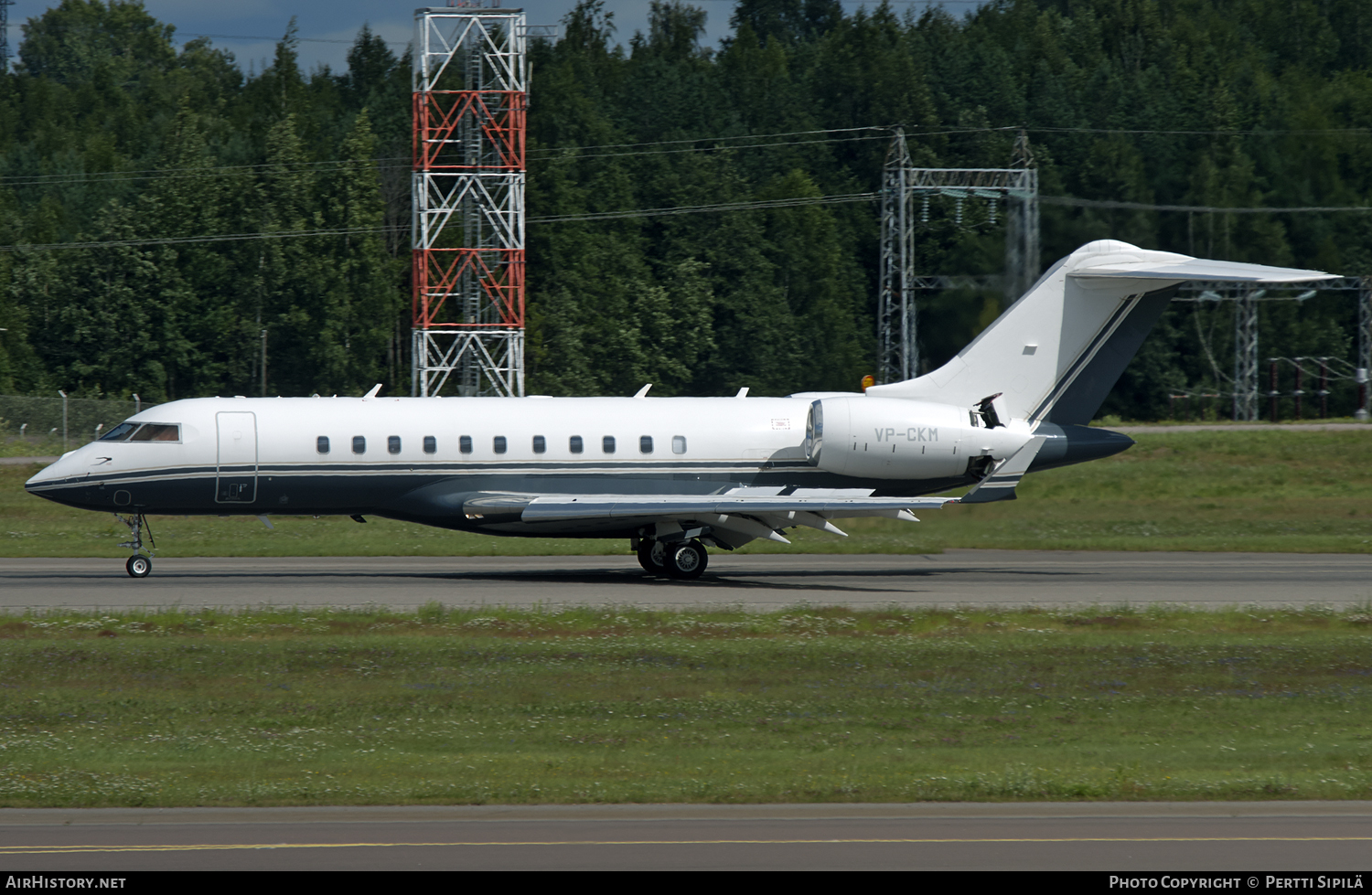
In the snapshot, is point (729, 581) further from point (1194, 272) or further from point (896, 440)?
point (1194, 272)

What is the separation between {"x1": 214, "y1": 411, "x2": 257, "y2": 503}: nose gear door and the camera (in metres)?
25.5

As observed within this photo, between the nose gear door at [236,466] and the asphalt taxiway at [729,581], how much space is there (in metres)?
1.51

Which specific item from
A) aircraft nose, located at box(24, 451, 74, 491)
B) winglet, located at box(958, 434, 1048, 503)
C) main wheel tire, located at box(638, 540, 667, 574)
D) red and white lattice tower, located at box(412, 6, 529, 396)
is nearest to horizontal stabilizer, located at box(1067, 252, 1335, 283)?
winglet, located at box(958, 434, 1048, 503)

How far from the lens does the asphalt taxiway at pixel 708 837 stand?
916 cm

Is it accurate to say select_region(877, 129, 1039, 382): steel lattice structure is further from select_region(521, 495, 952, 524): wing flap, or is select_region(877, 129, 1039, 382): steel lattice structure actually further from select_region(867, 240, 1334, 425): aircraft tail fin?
select_region(521, 495, 952, 524): wing flap

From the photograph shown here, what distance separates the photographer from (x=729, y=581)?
26.4 metres

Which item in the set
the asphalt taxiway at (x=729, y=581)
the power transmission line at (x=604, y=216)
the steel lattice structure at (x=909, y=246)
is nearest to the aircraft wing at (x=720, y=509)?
the asphalt taxiway at (x=729, y=581)

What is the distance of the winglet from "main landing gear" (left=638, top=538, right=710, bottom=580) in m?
4.77

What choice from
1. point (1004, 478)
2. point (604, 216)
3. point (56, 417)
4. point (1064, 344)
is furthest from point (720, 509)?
point (604, 216)

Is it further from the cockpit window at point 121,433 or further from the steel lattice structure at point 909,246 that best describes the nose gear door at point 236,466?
the steel lattice structure at point 909,246

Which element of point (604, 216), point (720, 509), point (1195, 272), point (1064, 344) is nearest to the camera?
point (720, 509)

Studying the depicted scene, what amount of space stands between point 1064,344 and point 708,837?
65.6ft

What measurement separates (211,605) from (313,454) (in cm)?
447

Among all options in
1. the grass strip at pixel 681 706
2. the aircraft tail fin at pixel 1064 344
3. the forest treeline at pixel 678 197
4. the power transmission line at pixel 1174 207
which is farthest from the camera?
the forest treeline at pixel 678 197
